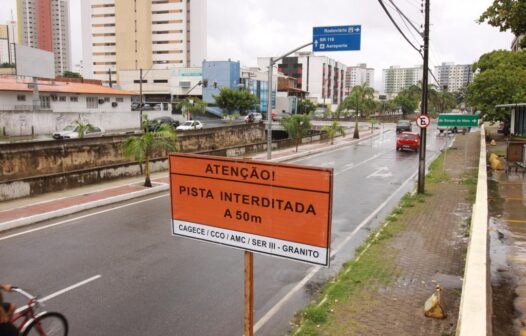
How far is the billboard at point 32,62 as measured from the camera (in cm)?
4959

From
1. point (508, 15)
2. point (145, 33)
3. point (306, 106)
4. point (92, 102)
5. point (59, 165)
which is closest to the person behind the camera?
point (508, 15)

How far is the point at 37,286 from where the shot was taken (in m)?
8.77

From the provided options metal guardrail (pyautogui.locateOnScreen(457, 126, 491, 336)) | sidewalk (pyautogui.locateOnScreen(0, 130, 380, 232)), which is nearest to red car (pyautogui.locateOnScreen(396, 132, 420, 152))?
sidewalk (pyautogui.locateOnScreen(0, 130, 380, 232))

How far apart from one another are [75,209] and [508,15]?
47.7ft

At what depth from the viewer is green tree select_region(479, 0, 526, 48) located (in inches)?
520

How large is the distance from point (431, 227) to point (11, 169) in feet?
56.3

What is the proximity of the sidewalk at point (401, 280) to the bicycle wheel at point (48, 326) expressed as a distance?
10.9 feet

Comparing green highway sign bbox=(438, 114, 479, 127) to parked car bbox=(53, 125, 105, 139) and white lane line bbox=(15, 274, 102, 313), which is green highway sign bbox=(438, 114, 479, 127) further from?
parked car bbox=(53, 125, 105, 139)

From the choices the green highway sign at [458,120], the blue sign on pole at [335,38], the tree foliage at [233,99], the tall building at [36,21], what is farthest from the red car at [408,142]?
the tall building at [36,21]

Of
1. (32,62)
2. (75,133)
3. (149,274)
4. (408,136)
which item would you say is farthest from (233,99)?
(149,274)

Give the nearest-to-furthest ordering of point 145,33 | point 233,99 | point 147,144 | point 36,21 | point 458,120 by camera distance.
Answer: point 147,144, point 458,120, point 233,99, point 145,33, point 36,21

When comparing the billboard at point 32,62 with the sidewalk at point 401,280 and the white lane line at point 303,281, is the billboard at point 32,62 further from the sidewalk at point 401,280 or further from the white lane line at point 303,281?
the sidewalk at point 401,280

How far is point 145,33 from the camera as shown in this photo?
11619cm

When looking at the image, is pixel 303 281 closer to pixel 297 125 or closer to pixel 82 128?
pixel 82 128
